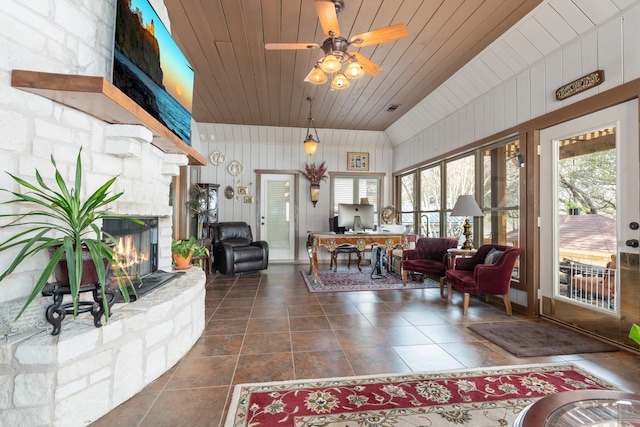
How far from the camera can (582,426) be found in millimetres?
877

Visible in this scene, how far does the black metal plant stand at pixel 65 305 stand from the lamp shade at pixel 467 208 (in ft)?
12.0

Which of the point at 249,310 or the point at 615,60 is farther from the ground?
the point at 615,60

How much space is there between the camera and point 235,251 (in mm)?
5180

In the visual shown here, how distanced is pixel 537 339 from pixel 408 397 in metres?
1.58

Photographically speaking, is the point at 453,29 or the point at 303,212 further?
the point at 303,212

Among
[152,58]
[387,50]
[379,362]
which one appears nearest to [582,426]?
[379,362]

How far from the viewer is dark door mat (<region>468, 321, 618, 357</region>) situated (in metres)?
2.32

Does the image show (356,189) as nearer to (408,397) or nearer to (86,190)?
(408,397)

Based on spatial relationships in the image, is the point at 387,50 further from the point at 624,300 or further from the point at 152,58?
the point at 624,300

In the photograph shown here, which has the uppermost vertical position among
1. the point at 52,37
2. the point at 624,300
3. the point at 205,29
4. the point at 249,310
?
the point at 205,29

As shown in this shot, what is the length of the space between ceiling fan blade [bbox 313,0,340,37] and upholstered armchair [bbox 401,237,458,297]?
3.12 m

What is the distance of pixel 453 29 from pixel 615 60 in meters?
1.34

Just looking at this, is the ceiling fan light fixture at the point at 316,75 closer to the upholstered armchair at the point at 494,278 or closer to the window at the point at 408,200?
the upholstered armchair at the point at 494,278

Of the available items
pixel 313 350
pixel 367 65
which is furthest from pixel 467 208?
pixel 313 350
